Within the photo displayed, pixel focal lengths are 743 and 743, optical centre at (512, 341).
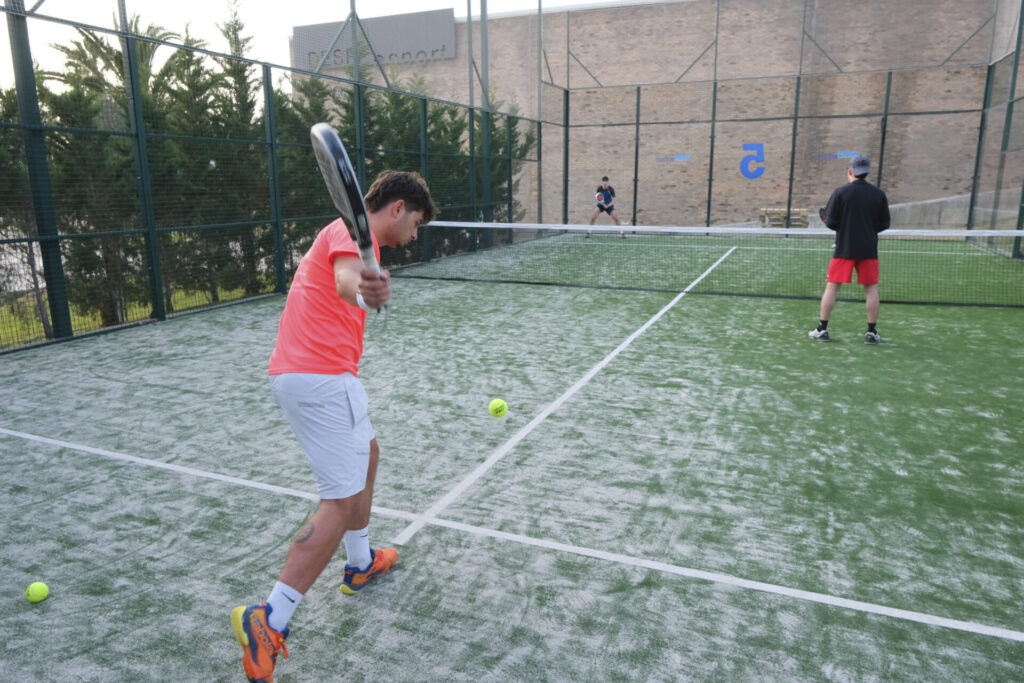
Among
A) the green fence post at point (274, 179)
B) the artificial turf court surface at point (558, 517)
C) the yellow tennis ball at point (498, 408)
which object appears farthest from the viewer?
the green fence post at point (274, 179)

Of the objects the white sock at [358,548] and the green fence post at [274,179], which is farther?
the green fence post at [274,179]

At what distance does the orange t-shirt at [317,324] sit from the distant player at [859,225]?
18.8 ft

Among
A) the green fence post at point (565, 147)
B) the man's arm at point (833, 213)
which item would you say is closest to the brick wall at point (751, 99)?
the green fence post at point (565, 147)

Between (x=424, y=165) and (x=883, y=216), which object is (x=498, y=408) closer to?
(x=883, y=216)

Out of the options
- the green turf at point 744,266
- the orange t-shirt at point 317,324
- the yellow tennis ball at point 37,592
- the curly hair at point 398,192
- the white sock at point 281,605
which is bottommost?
the yellow tennis ball at point 37,592

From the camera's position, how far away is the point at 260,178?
10648mm

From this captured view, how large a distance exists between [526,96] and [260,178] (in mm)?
18723

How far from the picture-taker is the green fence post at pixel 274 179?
1051cm

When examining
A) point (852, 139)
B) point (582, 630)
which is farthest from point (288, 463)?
point (852, 139)

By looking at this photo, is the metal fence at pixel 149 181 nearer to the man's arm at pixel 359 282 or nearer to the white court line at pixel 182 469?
the white court line at pixel 182 469

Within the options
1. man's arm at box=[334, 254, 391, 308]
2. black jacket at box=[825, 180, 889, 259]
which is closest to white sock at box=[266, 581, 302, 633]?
man's arm at box=[334, 254, 391, 308]

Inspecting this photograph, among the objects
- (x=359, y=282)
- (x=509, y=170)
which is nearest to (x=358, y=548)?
(x=359, y=282)

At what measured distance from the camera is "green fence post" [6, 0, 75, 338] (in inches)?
291

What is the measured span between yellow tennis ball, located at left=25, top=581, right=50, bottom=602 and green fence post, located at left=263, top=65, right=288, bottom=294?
8317mm
